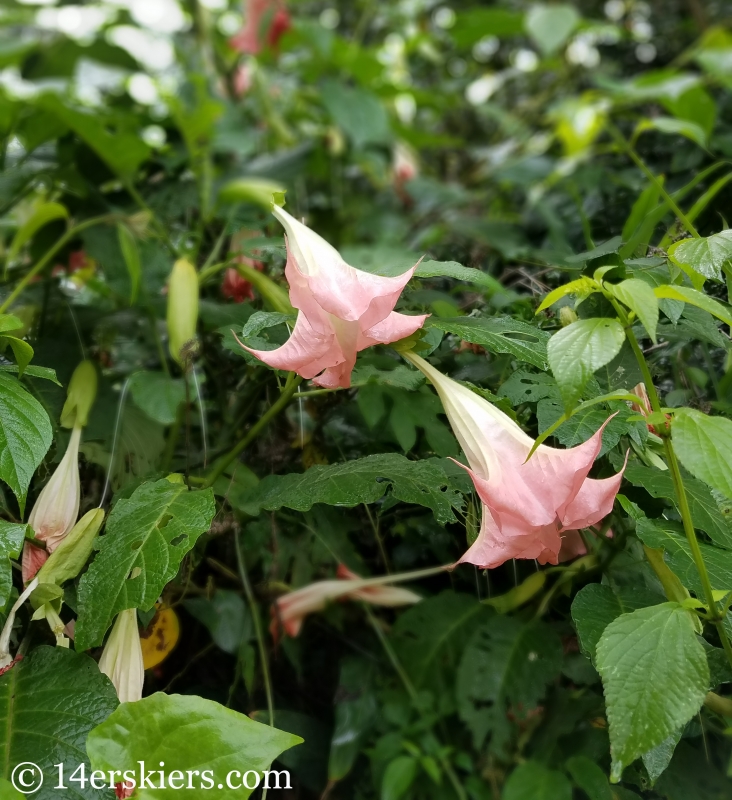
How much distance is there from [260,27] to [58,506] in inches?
40.7

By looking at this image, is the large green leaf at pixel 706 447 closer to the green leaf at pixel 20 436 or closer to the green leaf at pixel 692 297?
the green leaf at pixel 692 297

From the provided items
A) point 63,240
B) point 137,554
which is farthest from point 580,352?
point 63,240

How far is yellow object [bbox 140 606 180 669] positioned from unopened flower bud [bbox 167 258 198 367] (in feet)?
0.59

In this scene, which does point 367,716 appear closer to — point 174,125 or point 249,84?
point 174,125

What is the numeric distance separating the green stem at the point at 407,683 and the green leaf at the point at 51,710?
0.24 meters

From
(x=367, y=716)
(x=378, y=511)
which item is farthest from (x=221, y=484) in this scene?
(x=367, y=716)

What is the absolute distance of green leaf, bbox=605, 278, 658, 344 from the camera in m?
0.33

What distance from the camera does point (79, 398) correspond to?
0.52 metres

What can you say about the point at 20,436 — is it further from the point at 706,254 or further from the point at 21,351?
the point at 706,254

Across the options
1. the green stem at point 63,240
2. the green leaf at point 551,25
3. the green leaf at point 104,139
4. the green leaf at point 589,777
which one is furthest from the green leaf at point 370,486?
the green leaf at point 551,25

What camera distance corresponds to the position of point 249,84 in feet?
4.10

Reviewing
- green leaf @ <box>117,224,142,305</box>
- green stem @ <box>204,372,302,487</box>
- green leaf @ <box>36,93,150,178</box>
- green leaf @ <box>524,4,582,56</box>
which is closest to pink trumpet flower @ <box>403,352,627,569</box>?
green stem @ <box>204,372,302,487</box>

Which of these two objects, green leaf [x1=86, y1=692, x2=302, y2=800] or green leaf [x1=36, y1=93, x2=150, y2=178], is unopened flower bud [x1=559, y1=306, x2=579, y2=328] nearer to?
green leaf [x1=86, y1=692, x2=302, y2=800]

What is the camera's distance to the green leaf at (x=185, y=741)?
1.13 feet
